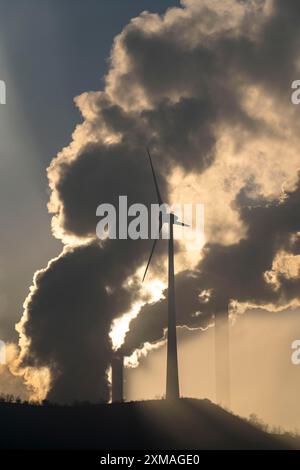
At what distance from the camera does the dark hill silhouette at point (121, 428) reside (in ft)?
506

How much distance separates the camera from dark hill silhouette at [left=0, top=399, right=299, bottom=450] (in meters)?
154

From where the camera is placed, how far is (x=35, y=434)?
15400cm

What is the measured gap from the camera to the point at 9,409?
159125mm

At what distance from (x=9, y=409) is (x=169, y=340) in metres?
39.7

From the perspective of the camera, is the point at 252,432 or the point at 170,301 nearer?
the point at 170,301

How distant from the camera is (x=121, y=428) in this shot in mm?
165250
